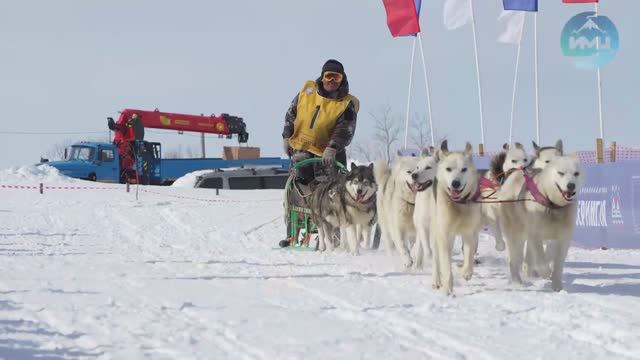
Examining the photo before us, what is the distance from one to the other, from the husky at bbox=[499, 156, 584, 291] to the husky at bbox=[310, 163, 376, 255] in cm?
204

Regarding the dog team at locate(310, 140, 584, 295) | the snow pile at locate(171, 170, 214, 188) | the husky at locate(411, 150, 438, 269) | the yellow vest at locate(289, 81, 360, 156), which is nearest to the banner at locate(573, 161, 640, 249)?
the dog team at locate(310, 140, 584, 295)

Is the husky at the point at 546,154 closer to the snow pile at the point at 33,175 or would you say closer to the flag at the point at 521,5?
the flag at the point at 521,5

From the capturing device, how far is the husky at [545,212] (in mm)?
4531

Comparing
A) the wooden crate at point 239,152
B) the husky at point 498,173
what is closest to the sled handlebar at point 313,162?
the husky at point 498,173

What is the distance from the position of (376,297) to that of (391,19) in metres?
11.1

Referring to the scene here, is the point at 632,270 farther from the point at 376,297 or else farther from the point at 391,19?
the point at 391,19

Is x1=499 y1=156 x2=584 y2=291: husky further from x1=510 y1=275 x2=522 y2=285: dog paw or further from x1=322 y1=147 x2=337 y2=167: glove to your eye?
x1=322 y1=147 x2=337 y2=167: glove

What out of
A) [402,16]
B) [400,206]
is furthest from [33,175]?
[400,206]

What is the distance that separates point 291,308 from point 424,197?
5.42 ft

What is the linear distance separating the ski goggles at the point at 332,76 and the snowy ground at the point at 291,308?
1.79m

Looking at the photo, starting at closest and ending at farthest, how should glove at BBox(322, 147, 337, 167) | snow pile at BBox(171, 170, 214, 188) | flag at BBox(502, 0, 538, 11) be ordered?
1. glove at BBox(322, 147, 337, 167)
2. flag at BBox(502, 0, 538, 11)
3. snow pile at BBox(171, 170, 214, 188)

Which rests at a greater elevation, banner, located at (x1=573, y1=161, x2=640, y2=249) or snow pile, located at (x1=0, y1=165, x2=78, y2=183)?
snow pile, located at (x1=0, y1=165, x2=78, y2=183)

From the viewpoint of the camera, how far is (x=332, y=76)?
23.8 feet

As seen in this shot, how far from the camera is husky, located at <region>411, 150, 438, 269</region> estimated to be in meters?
5.00
